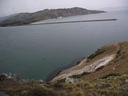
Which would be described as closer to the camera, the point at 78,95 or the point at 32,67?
the point at 78,95

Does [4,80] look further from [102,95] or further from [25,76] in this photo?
[25,76]


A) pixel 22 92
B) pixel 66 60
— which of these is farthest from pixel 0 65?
pixel 22 92

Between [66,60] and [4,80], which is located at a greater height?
[4,80]

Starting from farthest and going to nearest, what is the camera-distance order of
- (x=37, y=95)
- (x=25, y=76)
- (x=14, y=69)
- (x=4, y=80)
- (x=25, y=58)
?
Answer: (x=25, y=58), (x=14, y=69), (x=25, y=76), (x=4, y=80), (x=37, y=95)

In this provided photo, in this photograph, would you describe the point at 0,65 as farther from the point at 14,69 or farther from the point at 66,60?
the point at 66,60

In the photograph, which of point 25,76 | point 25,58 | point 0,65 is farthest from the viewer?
point 25,58

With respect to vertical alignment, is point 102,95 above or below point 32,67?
above

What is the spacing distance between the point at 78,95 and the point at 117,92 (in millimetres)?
1811

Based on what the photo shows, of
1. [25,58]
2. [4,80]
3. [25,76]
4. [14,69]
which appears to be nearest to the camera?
[4,80]

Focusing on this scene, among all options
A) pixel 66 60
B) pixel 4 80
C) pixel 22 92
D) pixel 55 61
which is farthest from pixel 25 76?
pixel 22 92

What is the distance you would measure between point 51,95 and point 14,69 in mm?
19622

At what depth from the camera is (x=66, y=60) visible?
24.1 m

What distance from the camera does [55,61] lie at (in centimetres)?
2367

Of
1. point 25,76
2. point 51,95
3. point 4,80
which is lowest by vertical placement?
point 25,76
